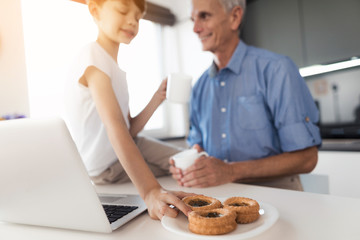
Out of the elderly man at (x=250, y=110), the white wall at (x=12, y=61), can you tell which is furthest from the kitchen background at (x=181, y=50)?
the elderly man at (x=250, y=110)

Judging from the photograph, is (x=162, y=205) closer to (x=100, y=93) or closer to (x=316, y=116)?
(x=100, y=93)

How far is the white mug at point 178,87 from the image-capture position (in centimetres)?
81

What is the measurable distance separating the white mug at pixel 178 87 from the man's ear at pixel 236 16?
0.60 meters

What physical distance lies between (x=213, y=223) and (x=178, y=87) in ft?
1.51

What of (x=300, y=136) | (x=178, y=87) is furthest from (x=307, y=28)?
(x=178, y=87)

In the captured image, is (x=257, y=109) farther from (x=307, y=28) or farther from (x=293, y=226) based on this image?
(x=307, y=28)

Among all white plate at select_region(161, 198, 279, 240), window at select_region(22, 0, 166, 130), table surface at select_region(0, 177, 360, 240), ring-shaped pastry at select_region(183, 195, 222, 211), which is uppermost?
window at select_region(22, 0, 166, 130)

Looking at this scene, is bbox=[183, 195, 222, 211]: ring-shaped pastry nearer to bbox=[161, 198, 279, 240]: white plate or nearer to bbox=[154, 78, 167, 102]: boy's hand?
bbox=[161, 198, 279, 240]: white plate

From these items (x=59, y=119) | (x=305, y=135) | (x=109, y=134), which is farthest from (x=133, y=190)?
(x=305, y=135)

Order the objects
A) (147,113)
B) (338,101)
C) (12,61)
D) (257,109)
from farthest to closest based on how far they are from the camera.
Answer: (338,101), (257,109), (147,113), (12,61)

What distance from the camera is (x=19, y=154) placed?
468mm

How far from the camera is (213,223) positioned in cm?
46

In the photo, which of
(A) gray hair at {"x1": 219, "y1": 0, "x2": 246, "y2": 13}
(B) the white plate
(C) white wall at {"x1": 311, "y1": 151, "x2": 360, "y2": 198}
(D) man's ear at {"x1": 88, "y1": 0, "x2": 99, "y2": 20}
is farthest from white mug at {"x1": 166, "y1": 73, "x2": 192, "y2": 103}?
(C) white wall at {"x1": 311, "y1": 151, "x2": 360, "y2": 198}

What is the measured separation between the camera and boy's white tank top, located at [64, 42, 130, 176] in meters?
0.67
